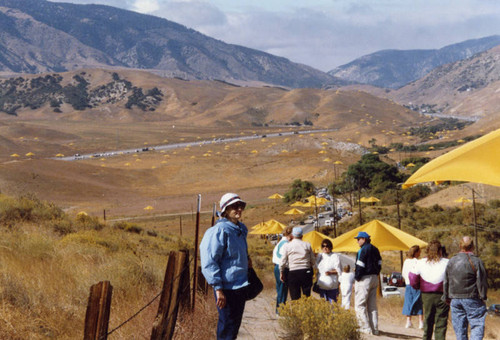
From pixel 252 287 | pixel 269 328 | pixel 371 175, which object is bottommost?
pixel 371 175

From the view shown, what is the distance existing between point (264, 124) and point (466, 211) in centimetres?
13427

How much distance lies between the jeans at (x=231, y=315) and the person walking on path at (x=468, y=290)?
7.33 ft

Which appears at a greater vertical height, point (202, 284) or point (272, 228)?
point (202, 284)

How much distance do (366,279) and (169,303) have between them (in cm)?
341

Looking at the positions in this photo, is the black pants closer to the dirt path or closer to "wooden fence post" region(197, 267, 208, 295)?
the dirt path

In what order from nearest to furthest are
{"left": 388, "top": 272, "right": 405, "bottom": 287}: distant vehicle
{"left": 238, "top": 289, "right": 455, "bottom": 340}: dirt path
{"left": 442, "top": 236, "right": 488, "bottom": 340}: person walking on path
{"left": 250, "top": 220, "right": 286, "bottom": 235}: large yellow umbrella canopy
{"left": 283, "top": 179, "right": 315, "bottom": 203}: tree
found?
1. {"left": 442, "top": 236, "right": 488, "bottom": 340}: person walking on path
2. {"left": 238, "top": 289, "right": 455, "bottom": 340}: dirt path
3. {"left": 388, "top": 272, "right": 405, "bottom": 287}: distant vehicle
4. {"left": 250, "top": 220, "right": 286, "bottom": 235}: large yellow umbrella canopy
5. {"left": 283, "top": 179, "right": 315, "bottom": 203}: tree

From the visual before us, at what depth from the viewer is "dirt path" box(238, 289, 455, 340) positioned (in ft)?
23.1

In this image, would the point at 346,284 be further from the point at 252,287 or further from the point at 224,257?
the point at 224,257

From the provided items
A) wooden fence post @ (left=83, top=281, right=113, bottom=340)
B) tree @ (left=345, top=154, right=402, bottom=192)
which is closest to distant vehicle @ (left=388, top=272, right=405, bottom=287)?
wooden fence post @ (left=83, top=281, right=113, bottom=340)

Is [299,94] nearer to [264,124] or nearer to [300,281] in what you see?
[264,124]

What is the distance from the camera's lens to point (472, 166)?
4.22 m

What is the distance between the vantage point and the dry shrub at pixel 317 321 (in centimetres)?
604

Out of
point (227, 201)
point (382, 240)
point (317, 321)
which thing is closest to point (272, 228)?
point (382, 240)

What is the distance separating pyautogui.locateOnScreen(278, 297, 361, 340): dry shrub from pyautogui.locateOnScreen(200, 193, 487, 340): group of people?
98 centimetres
